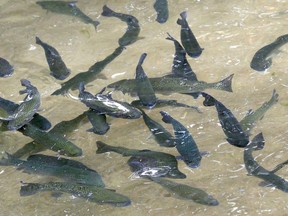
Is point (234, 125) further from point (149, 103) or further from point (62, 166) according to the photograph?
point (62, 166)

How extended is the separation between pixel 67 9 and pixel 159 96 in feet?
6.89

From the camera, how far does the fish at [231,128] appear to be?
15.8ft

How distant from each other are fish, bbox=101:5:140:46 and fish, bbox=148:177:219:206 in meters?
2.45

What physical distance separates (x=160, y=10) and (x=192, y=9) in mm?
414

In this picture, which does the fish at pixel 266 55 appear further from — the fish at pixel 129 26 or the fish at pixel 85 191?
the fish at pixel 85 191

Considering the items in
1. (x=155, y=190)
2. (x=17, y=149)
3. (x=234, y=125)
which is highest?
(x=234, y=125)

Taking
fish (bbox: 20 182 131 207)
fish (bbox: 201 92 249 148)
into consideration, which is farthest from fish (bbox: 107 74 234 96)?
fish (bbox: 20 182 131 207)

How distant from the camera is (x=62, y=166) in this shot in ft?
15.7

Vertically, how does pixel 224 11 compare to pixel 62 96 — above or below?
above

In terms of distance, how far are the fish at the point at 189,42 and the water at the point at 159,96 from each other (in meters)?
0.07

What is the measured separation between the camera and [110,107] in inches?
204

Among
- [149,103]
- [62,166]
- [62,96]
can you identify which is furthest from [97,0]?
[62,166]

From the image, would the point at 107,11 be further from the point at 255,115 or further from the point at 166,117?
the point at 255,115

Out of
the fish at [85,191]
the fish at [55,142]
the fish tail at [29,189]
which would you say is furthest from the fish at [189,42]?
the fish tail at [29,189]
